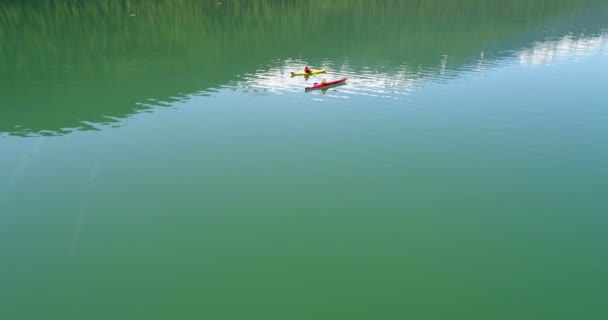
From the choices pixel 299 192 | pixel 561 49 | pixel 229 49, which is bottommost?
pixel 299 192

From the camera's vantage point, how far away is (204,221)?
15.9 metres

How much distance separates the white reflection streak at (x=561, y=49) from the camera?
46.6 m

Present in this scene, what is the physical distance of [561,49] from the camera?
52.9 m

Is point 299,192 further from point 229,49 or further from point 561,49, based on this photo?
point 561,49

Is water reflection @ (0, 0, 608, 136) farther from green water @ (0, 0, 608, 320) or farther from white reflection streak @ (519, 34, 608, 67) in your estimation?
green water @ (0, 0, 608, 320)

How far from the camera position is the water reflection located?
1230 inches

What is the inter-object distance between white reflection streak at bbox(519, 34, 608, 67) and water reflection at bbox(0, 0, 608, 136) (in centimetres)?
20

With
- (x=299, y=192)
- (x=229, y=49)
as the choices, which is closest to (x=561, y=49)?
(x=229, y=49)

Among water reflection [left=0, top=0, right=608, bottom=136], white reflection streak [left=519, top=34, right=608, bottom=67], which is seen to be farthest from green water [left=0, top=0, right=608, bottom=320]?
white reflection streak [left=519, top=34, right=608, bottom=67]

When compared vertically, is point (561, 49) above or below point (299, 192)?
above

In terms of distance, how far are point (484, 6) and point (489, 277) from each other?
97676 mm

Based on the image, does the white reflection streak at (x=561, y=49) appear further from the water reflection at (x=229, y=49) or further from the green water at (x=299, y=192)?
the green water at (x=299, y=192)

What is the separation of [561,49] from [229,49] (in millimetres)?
42166

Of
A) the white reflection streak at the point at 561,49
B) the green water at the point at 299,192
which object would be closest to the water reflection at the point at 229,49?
the white reflection streak at the point at 561,49
